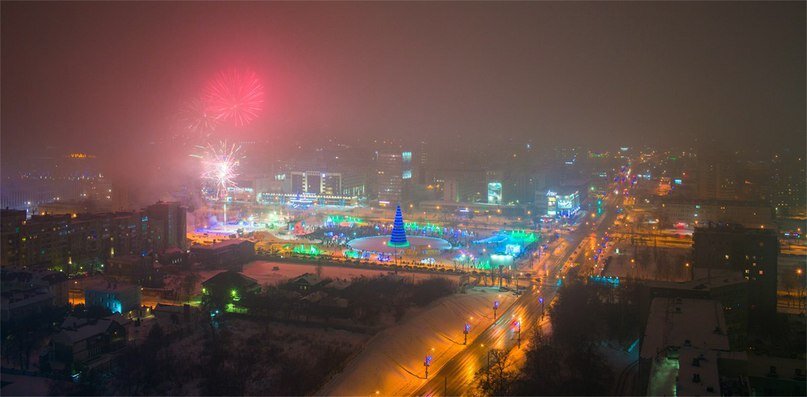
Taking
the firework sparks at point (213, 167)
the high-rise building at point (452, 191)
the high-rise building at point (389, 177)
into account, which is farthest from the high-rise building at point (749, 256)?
the firework sparks at point (213, 167)

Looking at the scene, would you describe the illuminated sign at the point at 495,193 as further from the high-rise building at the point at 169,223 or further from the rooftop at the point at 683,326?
the rooftop at the point at 683,326

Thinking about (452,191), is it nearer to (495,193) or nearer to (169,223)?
(495,193)

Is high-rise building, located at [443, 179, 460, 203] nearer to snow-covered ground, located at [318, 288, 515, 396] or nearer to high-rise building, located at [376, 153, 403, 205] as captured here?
high-rise building, located at [376, 153, 403, 205]

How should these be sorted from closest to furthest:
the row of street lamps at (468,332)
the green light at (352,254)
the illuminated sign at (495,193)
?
the row of street lamps at (468,332) → the green light at (352,254) → the illuminated sign at (495,193)

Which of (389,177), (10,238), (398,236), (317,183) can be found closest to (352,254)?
(398,236)

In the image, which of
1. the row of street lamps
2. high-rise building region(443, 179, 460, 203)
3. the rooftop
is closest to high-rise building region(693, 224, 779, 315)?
the rooftop

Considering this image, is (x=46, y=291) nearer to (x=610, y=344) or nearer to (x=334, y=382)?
(x=334, y=382)
